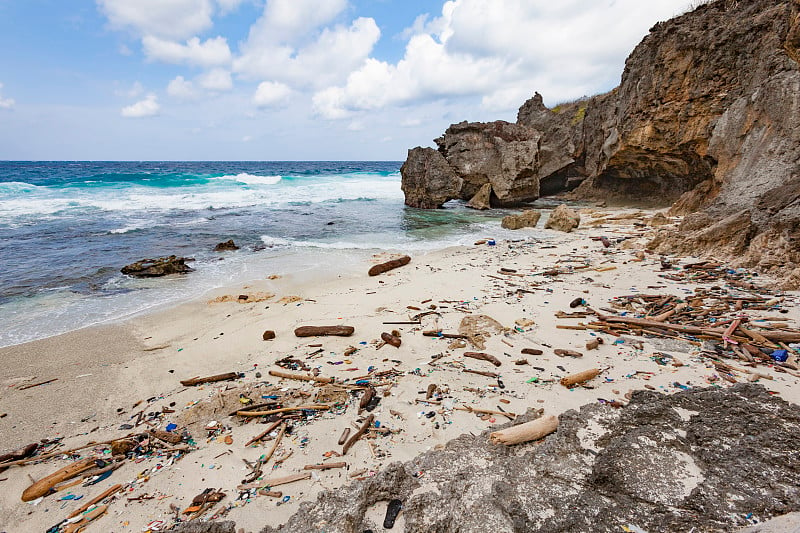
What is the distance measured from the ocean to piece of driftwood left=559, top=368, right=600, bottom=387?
24.8ft

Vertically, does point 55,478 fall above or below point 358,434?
below

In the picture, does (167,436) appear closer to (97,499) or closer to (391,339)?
(97,499)

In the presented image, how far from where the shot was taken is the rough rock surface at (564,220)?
15880 mm

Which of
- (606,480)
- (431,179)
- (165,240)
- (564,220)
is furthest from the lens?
(431,179)

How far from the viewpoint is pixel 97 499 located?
9.51 ft

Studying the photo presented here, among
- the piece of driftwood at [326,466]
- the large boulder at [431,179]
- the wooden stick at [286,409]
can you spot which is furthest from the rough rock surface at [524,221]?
the piece of driftwood at [326,466]

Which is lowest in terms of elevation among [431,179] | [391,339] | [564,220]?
[391,339]

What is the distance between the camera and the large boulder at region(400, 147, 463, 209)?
81.2ft

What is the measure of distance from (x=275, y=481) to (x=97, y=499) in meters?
1.47

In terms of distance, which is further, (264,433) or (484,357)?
(484,357)

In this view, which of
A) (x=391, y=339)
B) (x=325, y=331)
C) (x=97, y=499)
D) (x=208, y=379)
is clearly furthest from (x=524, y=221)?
(x=97, y=499)

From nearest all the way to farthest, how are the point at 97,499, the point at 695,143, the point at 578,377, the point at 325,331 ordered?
the point at 97,499
the point at 578,377
the point at 325,331
the point at 695,143

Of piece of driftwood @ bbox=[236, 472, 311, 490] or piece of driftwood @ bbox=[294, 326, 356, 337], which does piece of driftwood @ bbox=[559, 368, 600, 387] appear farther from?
piece of driftwood @ bbox=[294, 326, 356, 337]

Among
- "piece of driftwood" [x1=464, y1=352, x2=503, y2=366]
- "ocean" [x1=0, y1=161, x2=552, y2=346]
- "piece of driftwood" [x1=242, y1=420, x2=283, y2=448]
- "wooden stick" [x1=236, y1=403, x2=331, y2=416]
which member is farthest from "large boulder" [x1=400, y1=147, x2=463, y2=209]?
"piece of driftwood" [x1=242, y1=420, x2=283, y2=448]
